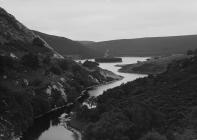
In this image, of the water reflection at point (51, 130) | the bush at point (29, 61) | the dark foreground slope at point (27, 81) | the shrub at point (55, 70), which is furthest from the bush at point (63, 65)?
the water reflection at point (51, 130)

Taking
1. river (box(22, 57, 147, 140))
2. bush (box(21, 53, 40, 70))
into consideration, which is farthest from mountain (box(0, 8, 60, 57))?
river (box(22, 57, 147, 140))

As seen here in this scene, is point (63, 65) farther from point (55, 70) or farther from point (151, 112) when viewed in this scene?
point (151, 112)

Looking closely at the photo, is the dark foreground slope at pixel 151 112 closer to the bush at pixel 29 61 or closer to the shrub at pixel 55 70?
the shrub at pixel 55 70

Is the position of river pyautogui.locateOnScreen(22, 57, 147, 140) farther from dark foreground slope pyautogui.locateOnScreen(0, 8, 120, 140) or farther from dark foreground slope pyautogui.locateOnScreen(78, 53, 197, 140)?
dark foreground slope pyautogui.locateOnScreen(78, 53, 197, 140)

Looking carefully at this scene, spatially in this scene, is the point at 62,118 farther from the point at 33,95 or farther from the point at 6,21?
the point at 6,21

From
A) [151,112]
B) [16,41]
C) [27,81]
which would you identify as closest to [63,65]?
[16,41]

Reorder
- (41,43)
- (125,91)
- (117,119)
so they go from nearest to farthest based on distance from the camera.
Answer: (117,119) → (125,91) → (41,43)

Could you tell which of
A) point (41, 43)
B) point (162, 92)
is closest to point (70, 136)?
point (162, 92)
